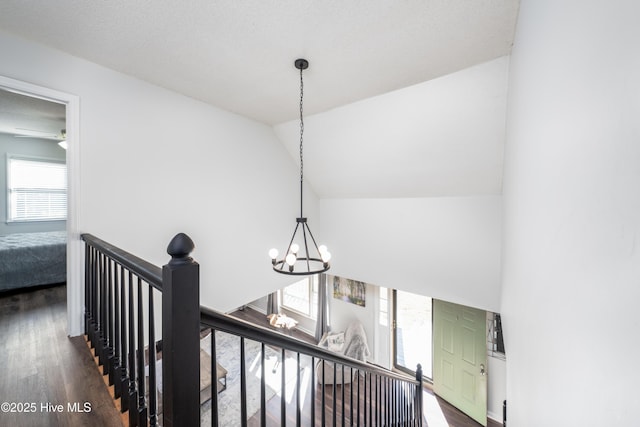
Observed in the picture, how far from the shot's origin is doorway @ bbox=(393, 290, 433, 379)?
18.6 feet

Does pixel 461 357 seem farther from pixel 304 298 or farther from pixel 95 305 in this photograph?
pixel 95 305

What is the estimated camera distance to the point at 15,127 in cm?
411

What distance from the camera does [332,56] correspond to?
7.44 ft

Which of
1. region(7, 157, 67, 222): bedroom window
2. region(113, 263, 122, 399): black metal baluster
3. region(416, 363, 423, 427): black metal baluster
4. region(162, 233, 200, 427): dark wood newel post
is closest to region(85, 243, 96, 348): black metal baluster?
region(113, 263, 122, 399): black metal baluster

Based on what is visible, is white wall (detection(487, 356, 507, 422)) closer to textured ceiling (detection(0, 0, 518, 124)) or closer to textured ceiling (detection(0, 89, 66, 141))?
textured ceiling (detection(0, 0, 518, 124))

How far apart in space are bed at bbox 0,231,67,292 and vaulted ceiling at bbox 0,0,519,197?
267 cm

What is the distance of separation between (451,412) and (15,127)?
28.7 ft

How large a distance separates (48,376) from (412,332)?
19.3 feet

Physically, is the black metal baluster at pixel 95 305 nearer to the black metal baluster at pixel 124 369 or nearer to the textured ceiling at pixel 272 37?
the black metal baluster at pixel 124 369

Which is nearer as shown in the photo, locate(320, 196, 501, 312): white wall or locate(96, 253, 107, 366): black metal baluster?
locate(96, 253, 107, 366): black metal baluster

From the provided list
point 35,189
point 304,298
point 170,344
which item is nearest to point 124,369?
point 170,344

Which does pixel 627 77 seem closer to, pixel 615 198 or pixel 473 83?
pixel 615 198

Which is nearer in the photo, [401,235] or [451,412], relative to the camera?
[401,235]

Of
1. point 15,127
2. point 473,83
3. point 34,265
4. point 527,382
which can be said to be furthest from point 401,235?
point 15,127
